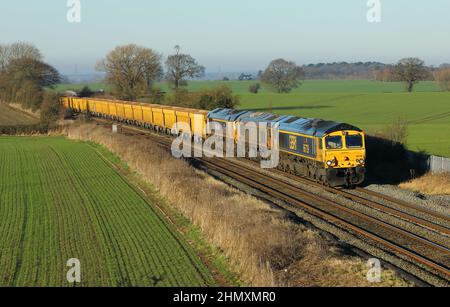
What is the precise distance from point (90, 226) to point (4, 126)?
5394 centimetres

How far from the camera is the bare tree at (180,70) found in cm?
10669

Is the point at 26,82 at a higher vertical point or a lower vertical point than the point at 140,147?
higher

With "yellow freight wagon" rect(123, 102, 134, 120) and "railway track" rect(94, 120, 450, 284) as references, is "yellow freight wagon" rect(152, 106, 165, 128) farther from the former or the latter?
"railway track" rect(94, 120, 450, 284)

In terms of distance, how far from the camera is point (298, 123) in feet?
97.7

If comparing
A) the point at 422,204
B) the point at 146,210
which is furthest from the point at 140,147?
the point at 422,204

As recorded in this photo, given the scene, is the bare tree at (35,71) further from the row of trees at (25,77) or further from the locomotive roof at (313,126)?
the locomotive roof at (313,126)

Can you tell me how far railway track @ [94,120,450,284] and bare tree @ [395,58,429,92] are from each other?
95.4 m

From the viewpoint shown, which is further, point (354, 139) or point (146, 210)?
point (354, 139)

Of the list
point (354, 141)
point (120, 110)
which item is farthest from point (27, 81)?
point (354, 141)

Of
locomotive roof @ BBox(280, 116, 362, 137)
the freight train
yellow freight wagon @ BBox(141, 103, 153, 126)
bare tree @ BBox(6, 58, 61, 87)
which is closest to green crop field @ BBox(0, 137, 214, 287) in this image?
the freight train

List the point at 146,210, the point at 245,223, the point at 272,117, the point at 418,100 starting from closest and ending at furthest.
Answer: the point at 245,223
the point at 146,210
the point at 272,117
the point at 418,100

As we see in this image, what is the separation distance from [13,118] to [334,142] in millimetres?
68830
